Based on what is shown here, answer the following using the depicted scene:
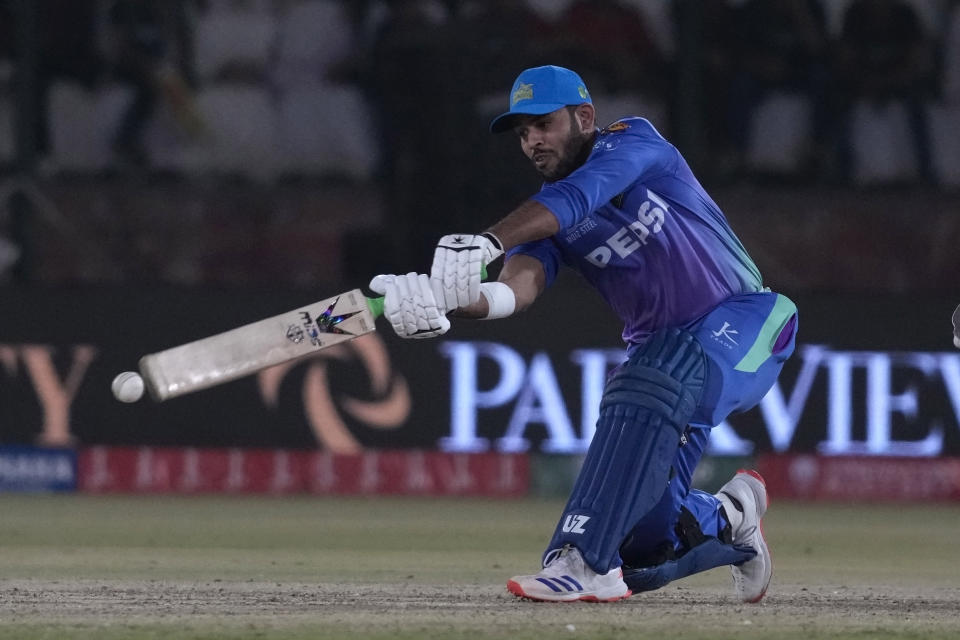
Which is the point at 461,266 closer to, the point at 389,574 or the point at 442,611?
the point at 442,611

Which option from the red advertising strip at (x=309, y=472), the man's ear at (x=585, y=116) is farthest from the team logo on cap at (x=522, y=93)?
the red advertising strip at (x=309, y=472)

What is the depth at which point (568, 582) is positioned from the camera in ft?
12.4

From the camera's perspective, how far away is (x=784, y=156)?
935 centimetres

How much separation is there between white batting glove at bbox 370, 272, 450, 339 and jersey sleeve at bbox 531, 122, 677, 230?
31 cm

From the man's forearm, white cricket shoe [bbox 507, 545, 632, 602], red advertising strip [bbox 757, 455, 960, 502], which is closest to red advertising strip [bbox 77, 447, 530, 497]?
red advertising strip [bbox 757, 455, 960, 502]

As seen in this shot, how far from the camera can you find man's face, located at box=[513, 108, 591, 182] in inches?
159

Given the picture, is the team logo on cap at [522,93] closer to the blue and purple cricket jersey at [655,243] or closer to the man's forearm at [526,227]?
the blue and purple cricket jersey at [655,243]

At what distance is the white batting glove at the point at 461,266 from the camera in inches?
143

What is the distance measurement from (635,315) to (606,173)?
0.44m

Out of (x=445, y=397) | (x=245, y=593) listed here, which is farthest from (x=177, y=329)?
(x=245, y=593)

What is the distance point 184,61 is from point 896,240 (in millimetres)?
3779

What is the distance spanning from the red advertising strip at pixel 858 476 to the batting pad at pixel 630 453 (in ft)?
15.1

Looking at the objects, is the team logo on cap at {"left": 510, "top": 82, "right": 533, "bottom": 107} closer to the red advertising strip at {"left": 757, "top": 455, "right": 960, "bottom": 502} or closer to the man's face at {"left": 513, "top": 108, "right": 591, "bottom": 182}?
the man's face at {"left": 513, "top": 108, "right": 591, "bottom": 182}

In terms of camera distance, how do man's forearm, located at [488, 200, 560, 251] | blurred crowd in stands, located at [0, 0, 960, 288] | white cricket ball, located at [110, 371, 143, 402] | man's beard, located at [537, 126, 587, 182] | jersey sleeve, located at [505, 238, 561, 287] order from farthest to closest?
1. blurred crowd in stands, located at [0, 0, 960, 288]
2. jersey sleeve, located at [505, 238, 561, 287]
3. man's beard, located at [537, 126, 587, 182]
4. man's forearm, located at [488, 200, 560, 251]
5. white cricket ball, located at [110, 371, 143, 402]
